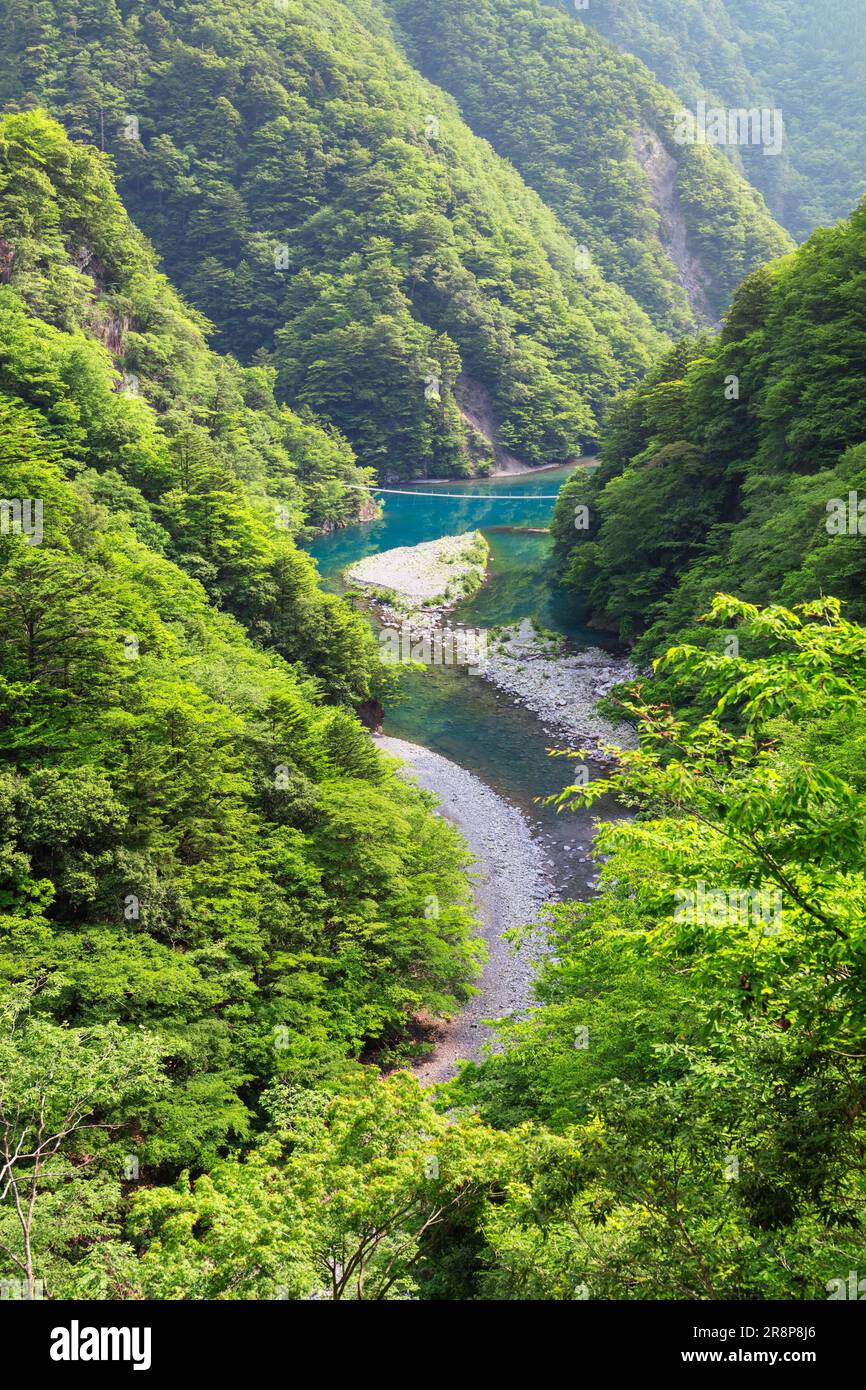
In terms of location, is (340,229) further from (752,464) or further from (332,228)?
(752,464)

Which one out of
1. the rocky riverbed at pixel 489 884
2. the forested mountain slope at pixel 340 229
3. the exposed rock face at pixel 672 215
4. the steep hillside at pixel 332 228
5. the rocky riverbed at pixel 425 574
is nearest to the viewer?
the rocky riverbed at pixel 489 884

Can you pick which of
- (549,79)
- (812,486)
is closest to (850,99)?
(549,79)

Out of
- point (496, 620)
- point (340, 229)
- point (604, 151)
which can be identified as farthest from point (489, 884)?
point (604, 151)

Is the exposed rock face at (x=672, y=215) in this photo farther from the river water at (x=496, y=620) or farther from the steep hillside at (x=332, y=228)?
the river water at (x=496, y=620)

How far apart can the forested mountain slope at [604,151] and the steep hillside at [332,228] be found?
2622 centimetres

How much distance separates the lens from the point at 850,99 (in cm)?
18500

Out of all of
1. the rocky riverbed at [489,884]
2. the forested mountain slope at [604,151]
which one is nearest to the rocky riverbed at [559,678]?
the rocky riverbed at [489,884]

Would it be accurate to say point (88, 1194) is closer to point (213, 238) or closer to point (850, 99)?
point (213, 238)

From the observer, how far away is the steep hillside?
86938mm

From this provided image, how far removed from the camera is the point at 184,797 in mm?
16969

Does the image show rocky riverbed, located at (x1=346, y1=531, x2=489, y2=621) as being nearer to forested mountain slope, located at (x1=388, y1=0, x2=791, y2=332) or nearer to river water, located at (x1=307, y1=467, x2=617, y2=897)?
river water, located at (x1=307, y1=467, x2=617, y2=897)

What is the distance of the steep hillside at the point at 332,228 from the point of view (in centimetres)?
8694

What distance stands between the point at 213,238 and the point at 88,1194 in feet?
339

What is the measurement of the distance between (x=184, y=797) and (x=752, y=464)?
27.1 m
